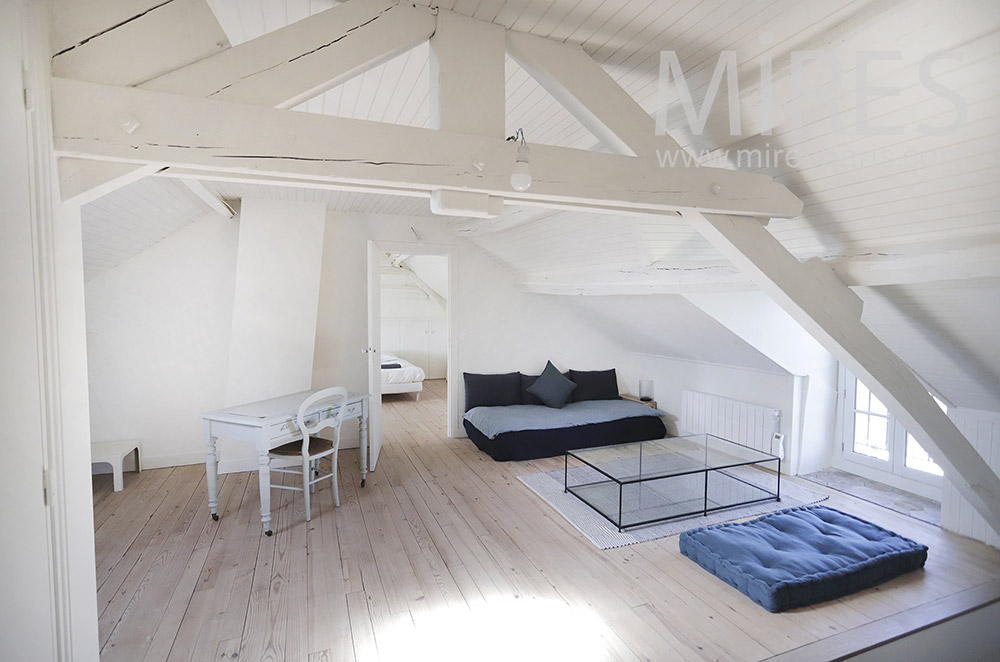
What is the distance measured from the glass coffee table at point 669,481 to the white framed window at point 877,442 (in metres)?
0.80

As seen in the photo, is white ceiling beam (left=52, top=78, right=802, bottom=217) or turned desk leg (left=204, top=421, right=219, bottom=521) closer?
white ceiling beam (left=52, top=78, right=802, bottom=217)

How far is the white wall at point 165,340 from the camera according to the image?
4258 millimetres

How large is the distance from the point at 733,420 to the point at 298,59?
474cm

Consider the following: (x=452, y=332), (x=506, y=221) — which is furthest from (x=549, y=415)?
(x=506, y=221)

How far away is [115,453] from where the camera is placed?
397 centimetres

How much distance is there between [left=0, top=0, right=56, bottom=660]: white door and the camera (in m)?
1.10

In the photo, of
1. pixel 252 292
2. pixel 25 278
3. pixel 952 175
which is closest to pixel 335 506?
pixel 252 292

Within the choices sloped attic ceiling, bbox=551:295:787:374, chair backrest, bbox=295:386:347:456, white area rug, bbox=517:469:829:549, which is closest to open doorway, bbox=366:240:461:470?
sloped attic ceiling, bbox=551:295:787:374

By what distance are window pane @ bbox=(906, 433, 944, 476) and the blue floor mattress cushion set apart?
122 centimetres

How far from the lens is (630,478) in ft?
10.9

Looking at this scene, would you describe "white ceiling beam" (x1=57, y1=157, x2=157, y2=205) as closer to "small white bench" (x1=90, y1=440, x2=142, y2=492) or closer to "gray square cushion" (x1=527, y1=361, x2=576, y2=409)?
"small white bench" (x1=90, y1=440, x2=142, y2=492)

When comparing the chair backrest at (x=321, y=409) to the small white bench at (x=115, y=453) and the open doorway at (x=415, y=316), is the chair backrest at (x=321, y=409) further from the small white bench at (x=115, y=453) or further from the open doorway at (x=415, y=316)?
the open doorway at (x=415, y=316)

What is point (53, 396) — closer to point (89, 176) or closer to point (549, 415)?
point (89, 176)

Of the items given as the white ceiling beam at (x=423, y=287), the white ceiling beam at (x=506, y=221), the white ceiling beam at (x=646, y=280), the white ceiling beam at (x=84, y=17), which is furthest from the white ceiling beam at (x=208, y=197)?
the white ceiling beam at (x=423, y=287)
